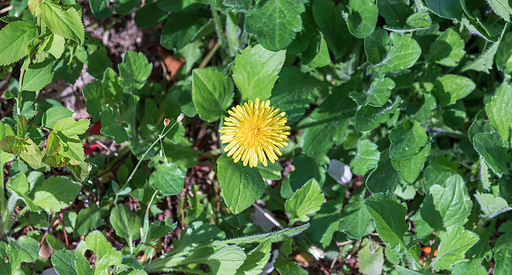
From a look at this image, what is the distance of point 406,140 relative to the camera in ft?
8.43

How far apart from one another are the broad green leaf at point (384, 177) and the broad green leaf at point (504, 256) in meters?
0.74

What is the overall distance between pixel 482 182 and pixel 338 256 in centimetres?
115

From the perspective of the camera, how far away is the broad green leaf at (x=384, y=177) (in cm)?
268

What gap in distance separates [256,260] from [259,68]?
45.6 inches

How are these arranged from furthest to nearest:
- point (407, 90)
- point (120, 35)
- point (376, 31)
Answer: point (120, 35) → point (407, 90) → point (376, 31)

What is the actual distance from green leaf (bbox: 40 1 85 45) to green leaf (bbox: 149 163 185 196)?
971 millimetres

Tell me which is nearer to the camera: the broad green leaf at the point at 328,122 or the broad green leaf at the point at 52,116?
the broad green leaf at the point at 52,116

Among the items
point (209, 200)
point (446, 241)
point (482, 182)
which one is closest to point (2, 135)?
point (209, 200)

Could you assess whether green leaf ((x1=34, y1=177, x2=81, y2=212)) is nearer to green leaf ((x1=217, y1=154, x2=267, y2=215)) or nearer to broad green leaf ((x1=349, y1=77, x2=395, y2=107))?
green leaf ((x1=217, y1=154, x2=267, y2=215))

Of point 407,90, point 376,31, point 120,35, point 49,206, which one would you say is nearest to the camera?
point 49,206

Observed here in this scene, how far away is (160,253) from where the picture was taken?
9.62 ft

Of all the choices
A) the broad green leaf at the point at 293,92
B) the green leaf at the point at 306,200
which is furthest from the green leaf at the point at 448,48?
the green leaf at the point at 306,200

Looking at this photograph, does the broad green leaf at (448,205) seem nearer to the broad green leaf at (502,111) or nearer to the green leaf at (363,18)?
the broad green leaf at (502,111)

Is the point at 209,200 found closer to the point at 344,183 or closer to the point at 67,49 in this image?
the point at 344,183
